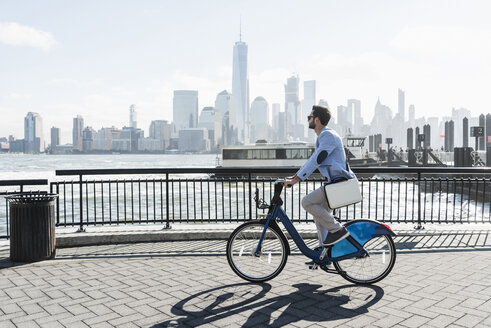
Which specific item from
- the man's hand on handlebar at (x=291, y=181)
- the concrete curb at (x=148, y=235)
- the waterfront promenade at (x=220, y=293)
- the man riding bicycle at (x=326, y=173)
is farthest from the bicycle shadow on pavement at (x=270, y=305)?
the concrete curb at (x=148, y=235)

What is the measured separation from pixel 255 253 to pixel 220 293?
2.12 feet

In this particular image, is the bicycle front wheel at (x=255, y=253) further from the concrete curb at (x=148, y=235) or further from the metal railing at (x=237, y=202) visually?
the concrete curb at (x=148, y=235)

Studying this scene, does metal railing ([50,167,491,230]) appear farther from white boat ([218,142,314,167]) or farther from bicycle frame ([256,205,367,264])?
white boat ([218,142,314,167])

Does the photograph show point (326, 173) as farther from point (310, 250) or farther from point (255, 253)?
point (255, 253)

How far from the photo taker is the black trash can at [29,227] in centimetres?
611

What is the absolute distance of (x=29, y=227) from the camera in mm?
6156

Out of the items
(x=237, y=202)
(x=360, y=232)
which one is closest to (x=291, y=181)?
(x=360, y=232)

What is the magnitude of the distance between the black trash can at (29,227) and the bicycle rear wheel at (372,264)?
12.8 ft

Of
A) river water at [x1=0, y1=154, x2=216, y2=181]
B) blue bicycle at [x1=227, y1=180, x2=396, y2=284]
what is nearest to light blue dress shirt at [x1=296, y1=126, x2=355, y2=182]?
blue bicycle at [x1=227, y1=180, x2=396, y2=284]

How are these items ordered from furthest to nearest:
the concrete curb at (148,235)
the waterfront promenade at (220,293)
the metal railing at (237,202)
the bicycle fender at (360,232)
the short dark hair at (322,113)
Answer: the metal railing at (237,202) → the concrete curb at (148,235) → the short dark hair at (322,113) → the bicycle fender at (360,232) → the waterfront promenade at (220,293)

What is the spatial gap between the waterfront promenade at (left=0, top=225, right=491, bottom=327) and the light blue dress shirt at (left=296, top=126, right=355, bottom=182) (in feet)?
3.97

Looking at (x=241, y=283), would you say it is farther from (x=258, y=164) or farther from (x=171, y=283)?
(x=258, y=164)

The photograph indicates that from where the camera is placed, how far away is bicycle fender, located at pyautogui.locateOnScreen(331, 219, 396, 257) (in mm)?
4910

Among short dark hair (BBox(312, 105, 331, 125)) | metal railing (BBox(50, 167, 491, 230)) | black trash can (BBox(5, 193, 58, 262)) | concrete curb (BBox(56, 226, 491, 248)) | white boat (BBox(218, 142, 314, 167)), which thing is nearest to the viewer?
short dark hair (BBox(312, 105, 331, 125))
